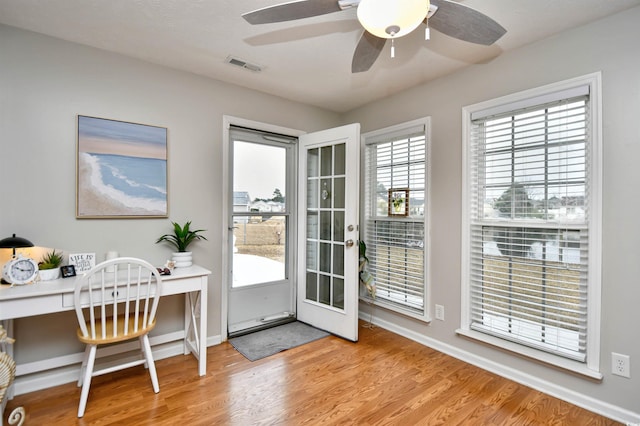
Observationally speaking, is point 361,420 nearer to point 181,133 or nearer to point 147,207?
point 147,207

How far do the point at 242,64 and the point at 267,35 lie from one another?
0.51 m

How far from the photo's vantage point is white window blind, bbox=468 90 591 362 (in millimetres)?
2125

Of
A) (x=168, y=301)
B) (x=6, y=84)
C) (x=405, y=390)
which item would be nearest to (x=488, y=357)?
(x=405, y=390)

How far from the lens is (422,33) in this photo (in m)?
2.18

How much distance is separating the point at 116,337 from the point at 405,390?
193cm

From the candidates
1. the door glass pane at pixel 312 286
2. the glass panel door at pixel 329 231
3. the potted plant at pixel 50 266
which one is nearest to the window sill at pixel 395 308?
the glass panel door at pixel 329 231

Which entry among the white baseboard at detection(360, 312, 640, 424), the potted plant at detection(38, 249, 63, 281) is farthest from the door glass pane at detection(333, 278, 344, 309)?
the potted plant at detection(38, 249, 63, 281)

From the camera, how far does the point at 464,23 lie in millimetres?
1528

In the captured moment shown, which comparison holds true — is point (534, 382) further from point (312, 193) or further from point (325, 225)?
point (312, 193)

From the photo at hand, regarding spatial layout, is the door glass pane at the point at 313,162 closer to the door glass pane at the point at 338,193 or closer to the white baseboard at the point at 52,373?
the door glass pane at the point at 338,193

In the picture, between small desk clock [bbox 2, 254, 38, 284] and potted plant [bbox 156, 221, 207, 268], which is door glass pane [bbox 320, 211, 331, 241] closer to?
potted plant [bbox 156, 221, 207, 268]

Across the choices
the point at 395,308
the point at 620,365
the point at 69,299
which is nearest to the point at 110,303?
the point at 69,299

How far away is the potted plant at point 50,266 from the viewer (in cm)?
211

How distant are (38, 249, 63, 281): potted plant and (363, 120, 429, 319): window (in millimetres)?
2702
